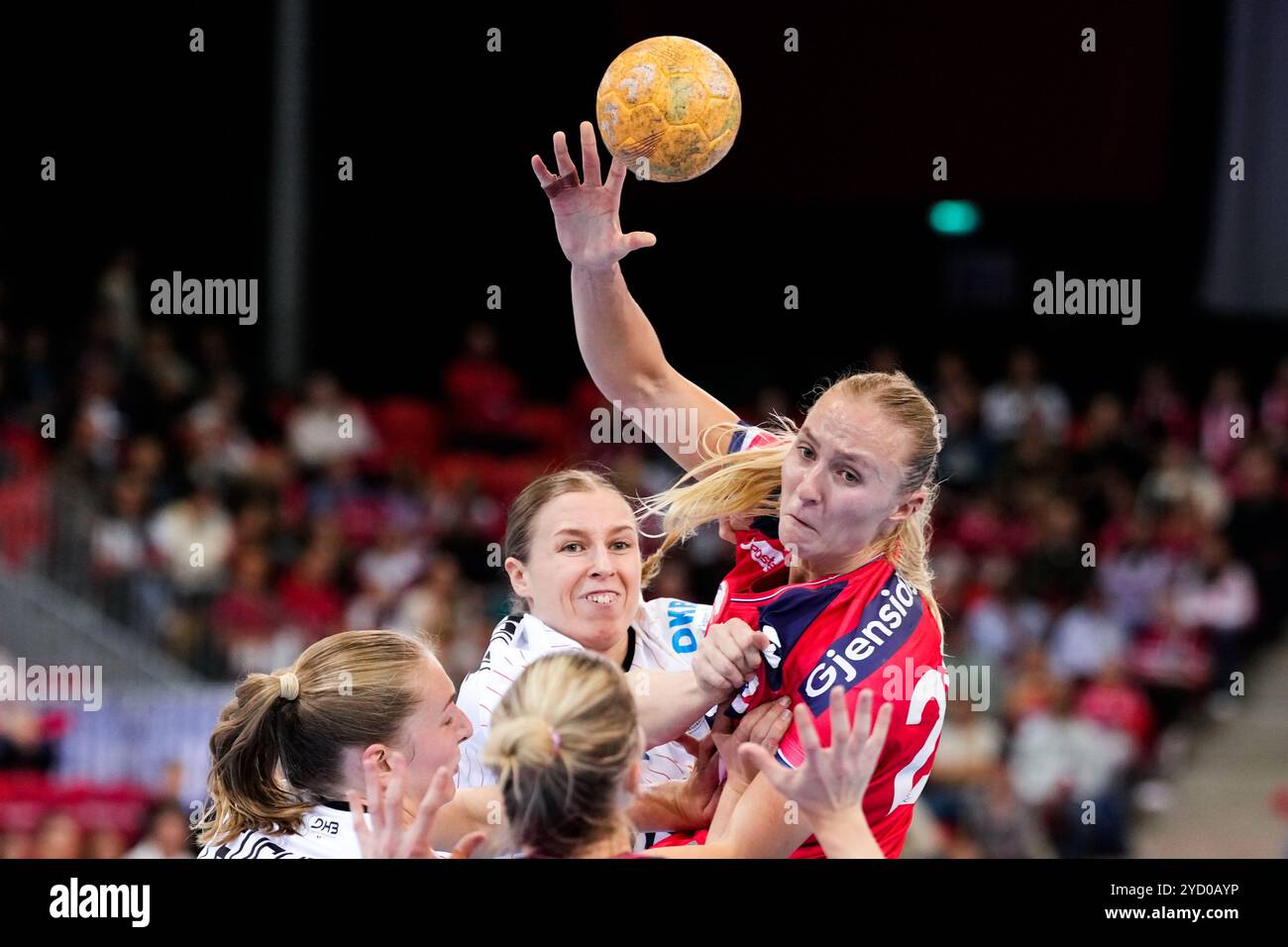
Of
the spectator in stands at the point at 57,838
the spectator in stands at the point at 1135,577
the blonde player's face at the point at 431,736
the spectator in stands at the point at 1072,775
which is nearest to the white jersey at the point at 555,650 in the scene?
the blonde player's face at the point at 431,736

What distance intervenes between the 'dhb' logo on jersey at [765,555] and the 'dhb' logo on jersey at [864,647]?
0.45 meters

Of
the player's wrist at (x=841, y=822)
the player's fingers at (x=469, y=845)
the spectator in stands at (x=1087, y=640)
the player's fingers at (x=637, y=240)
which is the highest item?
the player's fingers at (x=637, y=240)

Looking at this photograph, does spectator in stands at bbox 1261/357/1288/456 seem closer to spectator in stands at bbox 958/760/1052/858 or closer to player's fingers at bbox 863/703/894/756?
spectator in stands at bbox 958/760/1052/858

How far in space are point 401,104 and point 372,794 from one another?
12.7 m

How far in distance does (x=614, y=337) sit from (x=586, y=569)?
29.2 inches

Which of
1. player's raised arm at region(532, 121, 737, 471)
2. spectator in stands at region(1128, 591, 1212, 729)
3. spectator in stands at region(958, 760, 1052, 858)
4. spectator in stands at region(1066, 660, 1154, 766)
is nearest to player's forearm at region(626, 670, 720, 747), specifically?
player's raised arm at region(532, 121, 737, 471)

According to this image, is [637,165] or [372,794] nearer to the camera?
[372,794]

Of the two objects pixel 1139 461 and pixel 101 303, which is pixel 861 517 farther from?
pixel 101 303

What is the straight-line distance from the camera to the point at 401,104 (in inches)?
619

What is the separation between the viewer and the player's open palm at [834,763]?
3646 millimetres

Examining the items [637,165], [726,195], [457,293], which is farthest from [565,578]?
[457,293]

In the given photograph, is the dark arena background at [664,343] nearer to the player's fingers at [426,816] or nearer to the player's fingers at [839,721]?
the player's fingers at [426,816]

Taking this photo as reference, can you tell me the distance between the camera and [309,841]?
14.1ft

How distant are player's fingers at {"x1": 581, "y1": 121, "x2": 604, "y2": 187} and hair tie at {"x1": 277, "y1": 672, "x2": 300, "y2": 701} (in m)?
1.55
